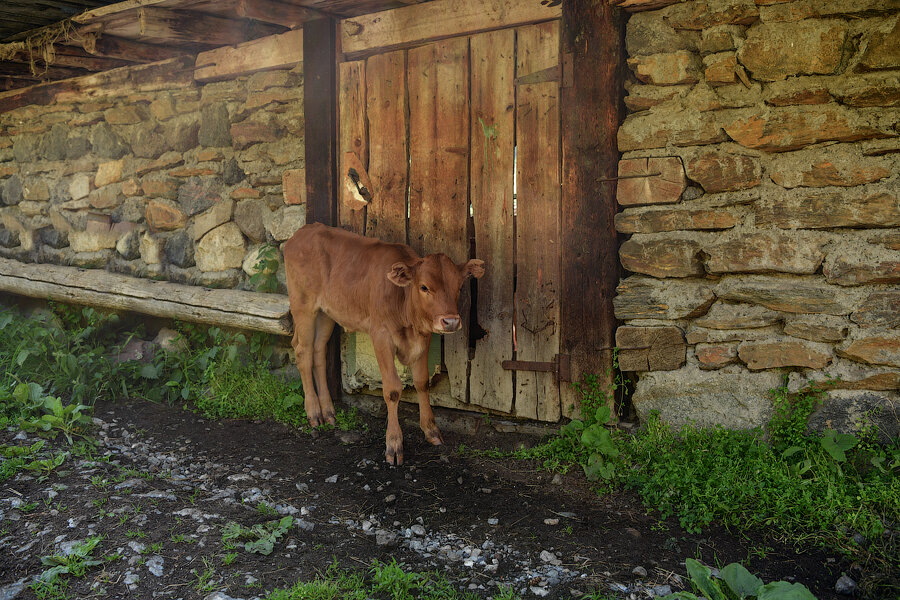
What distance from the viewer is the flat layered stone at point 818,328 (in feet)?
11.5

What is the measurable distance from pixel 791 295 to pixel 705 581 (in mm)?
1702

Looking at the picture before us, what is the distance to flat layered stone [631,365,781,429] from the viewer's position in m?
3.69

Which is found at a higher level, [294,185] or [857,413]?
[294,185]

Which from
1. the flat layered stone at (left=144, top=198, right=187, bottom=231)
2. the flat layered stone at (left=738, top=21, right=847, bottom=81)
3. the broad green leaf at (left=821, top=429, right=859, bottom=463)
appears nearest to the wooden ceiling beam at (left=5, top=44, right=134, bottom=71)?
the flat layered stone at (left=144, top=198, right=187, bottom=231)

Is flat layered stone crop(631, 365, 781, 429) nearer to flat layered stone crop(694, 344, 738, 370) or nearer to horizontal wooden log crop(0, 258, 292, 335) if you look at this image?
flat layered stone crop(694, 344, 738, 370)

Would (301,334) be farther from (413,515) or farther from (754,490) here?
(754,490)

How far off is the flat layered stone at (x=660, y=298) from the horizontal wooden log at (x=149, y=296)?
8.47 feet

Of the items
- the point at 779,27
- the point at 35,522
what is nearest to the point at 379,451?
the point at 35,522

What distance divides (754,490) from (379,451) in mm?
2296

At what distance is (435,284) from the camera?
3.97m

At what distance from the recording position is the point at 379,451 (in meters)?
4.48

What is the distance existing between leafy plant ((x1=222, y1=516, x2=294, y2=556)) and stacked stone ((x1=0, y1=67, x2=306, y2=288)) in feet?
8.77

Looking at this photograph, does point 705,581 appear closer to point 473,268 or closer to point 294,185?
point 473,268

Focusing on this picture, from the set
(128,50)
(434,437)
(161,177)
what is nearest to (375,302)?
(434,437)
